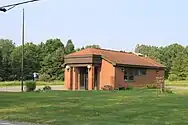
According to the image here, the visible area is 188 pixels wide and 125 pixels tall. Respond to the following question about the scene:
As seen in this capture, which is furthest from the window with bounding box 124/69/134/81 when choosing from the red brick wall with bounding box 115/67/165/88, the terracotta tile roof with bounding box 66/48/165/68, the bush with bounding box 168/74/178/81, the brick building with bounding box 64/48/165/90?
the bush with bounding box 168/74/178/81

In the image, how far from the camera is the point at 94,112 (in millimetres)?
17516

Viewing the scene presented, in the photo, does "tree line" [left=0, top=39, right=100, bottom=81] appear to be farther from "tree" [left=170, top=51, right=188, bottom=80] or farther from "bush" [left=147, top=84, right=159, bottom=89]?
"bush" [left=147, top=84, right=159, bottom=89]

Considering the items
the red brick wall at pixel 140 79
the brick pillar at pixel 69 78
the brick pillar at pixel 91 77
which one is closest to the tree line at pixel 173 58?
the red brick wall at pixel 140 79

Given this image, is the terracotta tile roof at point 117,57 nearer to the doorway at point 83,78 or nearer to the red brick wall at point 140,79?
the red brick wall at point 140,79

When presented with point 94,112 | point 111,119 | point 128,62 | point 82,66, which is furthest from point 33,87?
point 111,119

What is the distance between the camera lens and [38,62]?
93.2m

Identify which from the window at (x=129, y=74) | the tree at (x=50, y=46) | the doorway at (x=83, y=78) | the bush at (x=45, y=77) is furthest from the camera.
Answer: the tree at (x=50, y=46)

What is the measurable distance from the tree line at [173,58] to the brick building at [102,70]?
4052cm

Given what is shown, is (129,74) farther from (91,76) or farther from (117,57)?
(91,76)

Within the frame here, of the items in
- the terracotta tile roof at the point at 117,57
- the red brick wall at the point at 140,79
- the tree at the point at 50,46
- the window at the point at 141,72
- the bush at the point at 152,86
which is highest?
the tree at the point at 50,46

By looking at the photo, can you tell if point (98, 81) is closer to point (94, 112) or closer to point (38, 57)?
point (94, 112)

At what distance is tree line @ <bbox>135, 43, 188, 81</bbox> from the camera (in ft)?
288

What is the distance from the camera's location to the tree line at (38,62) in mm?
84750

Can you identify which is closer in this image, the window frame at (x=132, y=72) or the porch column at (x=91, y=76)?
the porch column at (x=91, y=76)
